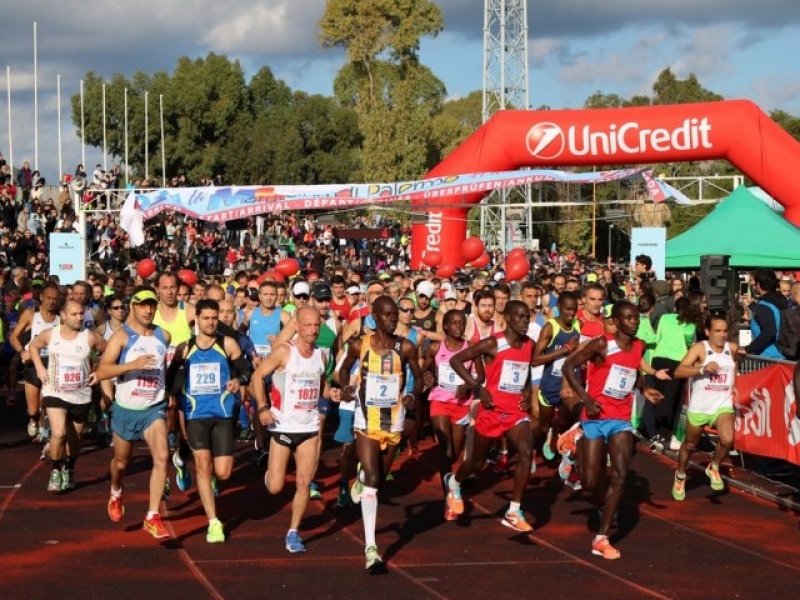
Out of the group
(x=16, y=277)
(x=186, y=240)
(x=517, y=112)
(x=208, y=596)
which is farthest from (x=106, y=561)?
(x=186, y=240)

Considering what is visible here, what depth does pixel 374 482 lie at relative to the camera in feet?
30.0

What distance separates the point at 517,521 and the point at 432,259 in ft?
58.5

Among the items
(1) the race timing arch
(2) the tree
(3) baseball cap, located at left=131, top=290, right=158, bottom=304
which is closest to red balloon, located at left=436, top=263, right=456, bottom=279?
(1) the race timing arch

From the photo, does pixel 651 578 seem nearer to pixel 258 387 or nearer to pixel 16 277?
pixel 258 387

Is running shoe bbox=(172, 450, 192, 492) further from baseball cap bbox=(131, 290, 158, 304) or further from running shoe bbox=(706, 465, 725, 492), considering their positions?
running shoe bbox=(706, 465, 725, 492)

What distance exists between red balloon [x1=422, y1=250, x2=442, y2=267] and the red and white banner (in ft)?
50.6

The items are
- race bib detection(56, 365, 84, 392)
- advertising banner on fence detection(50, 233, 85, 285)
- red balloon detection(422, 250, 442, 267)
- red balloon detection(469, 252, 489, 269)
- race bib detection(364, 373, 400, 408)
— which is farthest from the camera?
red balloon detection(469, 252, 489, 269)

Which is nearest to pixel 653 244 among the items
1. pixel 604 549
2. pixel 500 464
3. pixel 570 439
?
pixel 500 464

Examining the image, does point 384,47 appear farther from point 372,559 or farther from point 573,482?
point 372,559

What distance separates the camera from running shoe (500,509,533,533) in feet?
33.6

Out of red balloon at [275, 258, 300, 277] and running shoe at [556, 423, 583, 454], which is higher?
red balloon at [275, 258, 300, 277]

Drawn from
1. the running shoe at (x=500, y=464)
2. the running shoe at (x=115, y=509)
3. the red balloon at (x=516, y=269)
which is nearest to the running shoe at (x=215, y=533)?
the running shoe at (x=115, y=509)

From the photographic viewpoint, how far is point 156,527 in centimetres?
962

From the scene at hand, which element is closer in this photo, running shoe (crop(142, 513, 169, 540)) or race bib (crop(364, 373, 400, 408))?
race bib (crop(364, 373, 400, 408))
